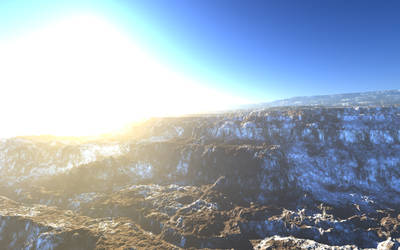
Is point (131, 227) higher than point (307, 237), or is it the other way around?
point (131, 227)

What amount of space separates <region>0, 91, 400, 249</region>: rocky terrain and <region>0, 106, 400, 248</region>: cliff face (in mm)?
339

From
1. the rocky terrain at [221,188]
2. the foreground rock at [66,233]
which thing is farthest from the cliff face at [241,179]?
the foreground rock at [66,233]

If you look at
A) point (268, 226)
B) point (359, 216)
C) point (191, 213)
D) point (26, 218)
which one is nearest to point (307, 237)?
point (268, 226)

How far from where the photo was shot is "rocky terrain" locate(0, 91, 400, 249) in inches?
1462

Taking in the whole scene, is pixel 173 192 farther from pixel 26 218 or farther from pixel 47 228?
pixel 26 218

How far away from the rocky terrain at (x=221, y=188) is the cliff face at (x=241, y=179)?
0.34m

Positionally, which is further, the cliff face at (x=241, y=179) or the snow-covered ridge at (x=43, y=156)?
the snow-covered ridge at (x=43, y=156)

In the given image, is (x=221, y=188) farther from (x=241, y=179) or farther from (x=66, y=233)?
(x=66, y=233)

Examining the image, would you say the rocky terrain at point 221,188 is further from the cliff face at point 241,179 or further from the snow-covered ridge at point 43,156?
the snow-covered ridge at point 43,156

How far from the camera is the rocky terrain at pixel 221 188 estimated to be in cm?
3712

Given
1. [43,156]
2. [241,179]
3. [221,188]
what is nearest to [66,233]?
[221,188]

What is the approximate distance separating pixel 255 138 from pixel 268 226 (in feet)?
175

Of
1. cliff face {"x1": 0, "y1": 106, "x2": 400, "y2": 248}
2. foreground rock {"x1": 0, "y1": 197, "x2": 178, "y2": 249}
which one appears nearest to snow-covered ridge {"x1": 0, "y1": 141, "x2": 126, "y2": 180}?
cliff face {"x1": 0, "y1": 106, "x2": 400, "y2": 248}

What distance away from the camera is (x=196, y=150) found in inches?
3110
